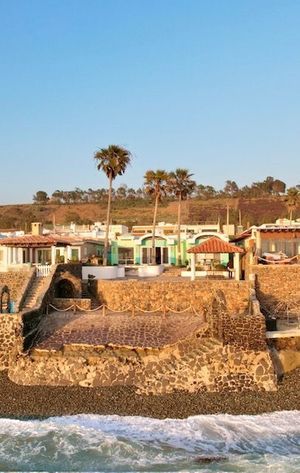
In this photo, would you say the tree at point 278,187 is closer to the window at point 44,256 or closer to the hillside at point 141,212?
the hillside at point 141,212

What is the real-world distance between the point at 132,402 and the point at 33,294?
1109 cm

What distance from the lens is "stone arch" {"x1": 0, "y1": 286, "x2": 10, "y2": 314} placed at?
25.5 metres

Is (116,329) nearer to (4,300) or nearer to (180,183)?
(4,300)

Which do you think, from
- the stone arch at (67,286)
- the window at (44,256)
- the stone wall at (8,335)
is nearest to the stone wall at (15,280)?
the stone arch at (67,286)

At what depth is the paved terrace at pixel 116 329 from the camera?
23.0m

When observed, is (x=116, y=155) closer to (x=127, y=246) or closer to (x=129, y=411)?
(x=127, y=246)

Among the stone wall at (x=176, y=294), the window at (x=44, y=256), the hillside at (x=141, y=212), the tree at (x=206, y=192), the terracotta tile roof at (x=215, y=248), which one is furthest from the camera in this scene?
the tree at (x=206, y=192)

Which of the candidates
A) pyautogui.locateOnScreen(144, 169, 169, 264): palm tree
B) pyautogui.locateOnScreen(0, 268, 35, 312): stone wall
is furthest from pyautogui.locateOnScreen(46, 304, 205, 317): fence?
pyautogui.locateOnScreen(144, 169, 169, 264): palm tree

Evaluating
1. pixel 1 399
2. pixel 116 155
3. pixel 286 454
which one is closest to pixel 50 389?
pixel 1 399

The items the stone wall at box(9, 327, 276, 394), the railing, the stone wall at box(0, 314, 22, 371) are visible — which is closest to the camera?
the stone wall at box(9, 327, 276, 394)

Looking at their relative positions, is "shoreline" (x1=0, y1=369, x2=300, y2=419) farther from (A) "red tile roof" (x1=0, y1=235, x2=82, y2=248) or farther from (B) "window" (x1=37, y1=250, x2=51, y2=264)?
(B) "window" (x1=37, y1=250, x2=51, y2=264)

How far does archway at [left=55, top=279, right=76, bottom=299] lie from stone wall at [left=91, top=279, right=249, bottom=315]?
2521 millimetres

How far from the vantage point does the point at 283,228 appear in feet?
118

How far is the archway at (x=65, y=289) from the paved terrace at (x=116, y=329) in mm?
3832
